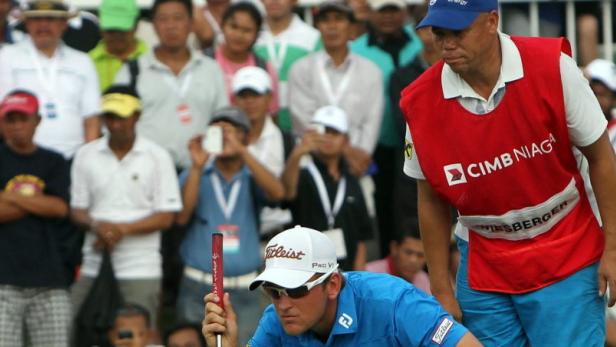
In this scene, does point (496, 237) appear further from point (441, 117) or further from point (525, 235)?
point (441, 117)

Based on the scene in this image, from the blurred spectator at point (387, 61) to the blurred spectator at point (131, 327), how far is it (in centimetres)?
257

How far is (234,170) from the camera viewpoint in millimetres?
11070

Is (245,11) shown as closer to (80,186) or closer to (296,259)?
(80,186)

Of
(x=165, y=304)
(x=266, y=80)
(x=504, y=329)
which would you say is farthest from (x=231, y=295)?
(x=504, y=329)

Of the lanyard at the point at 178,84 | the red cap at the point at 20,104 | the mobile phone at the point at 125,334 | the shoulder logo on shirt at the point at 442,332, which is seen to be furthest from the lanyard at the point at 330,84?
the shoulder logo on shirt at the point at 442,332

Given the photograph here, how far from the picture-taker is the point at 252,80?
11.4 metres

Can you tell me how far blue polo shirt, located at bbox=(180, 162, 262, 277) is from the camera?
35.7 feet

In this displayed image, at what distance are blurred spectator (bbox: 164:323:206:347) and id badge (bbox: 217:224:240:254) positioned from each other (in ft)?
2.37

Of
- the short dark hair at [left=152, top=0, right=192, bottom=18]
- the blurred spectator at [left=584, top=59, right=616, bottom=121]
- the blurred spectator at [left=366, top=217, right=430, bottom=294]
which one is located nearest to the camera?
the blurred spectator at [left=366, top=217, right=430, bottom=294]

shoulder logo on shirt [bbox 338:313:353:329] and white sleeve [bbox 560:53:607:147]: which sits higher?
white sleeve [bbox 560:53:607:147]

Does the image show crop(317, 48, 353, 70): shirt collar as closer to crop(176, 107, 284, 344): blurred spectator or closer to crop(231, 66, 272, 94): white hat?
crop(231, 66, 272, 94): white hat

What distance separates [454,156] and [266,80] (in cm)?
467

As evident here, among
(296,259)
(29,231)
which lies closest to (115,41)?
(29,231)

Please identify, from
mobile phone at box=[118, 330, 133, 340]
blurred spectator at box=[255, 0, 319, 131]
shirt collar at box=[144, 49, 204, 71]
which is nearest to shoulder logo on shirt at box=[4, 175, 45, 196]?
mobile phone at box=[118, 330, 133, 340]
